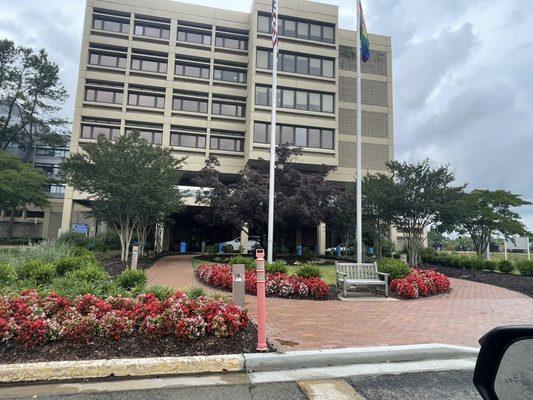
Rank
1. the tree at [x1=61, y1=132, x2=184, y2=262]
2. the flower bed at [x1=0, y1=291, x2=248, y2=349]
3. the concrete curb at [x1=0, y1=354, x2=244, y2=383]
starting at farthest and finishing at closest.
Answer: the tree at [x1=61, y1=132, x2=184, y2=262] < the flower bed at [x1=0, y1=291, x2=248, y2=349] < the concrete curb at [x1=0, y1=354, x2=244, y2=383]

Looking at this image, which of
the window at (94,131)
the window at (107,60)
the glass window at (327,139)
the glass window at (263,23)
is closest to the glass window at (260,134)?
the glass window at (327,139)

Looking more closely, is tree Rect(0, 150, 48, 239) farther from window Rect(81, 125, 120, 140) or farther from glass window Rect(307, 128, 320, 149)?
glass window Rect(307, 128, 320, 149)

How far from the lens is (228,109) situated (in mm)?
37312

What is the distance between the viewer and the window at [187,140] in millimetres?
35844

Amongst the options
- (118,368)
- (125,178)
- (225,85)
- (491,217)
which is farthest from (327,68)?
(118,368)

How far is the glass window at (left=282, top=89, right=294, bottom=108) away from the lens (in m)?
33.5

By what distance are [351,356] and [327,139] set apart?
3031cm

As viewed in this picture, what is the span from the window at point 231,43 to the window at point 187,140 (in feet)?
33.7

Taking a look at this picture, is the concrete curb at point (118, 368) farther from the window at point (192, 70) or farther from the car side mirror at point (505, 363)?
the window at point (192, 70)

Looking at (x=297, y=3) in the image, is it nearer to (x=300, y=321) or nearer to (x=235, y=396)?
(x=300, y=321)

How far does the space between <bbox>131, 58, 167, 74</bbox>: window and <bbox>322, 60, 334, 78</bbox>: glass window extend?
15.8 m

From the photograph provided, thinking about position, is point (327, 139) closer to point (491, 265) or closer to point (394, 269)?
point (491, 265)

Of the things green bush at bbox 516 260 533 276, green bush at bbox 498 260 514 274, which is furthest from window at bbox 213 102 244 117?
green bush at bbox 516 260 533 276

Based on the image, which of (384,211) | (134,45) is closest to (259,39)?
(134,45)
